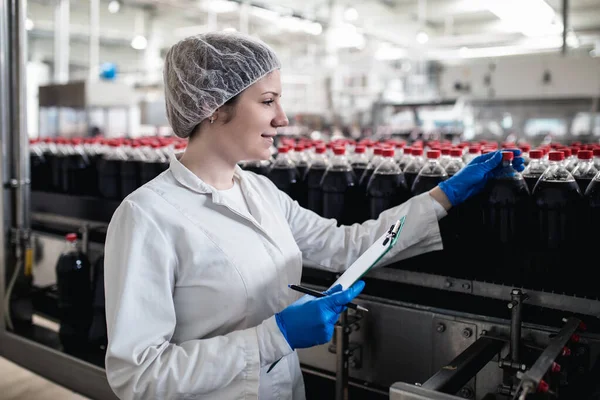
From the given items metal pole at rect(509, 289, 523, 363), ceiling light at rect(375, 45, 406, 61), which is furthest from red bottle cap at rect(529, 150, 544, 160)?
ceiling light at rect(375, 45, 406, 61)

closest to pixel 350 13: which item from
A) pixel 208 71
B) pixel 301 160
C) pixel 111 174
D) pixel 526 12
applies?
pixel 526 12

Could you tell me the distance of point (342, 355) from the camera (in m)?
1.77

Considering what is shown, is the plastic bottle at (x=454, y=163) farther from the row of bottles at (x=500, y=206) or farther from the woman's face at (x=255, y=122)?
the woman's face at (x=255, y=122)

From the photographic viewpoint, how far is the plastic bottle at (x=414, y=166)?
1894 mm

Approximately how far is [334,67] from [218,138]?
289 inches

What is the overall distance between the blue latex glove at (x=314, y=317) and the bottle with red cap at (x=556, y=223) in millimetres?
633

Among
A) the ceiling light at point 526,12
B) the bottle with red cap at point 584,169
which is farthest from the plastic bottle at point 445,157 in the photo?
the ceiling light at point 526,12

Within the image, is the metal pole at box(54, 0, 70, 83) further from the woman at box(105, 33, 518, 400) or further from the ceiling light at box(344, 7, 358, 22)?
the woman at box(105, 33, 518, 400)

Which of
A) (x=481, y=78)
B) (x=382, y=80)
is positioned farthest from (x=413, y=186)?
(x=382, y=80)

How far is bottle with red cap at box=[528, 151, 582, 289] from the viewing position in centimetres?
151

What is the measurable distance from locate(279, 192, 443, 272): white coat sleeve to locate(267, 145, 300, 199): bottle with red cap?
0.44 meters

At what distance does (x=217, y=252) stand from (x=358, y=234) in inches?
21.3

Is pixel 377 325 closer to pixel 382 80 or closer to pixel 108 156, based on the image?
pixel 108 156

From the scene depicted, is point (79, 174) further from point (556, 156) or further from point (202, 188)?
point (556, 156)
